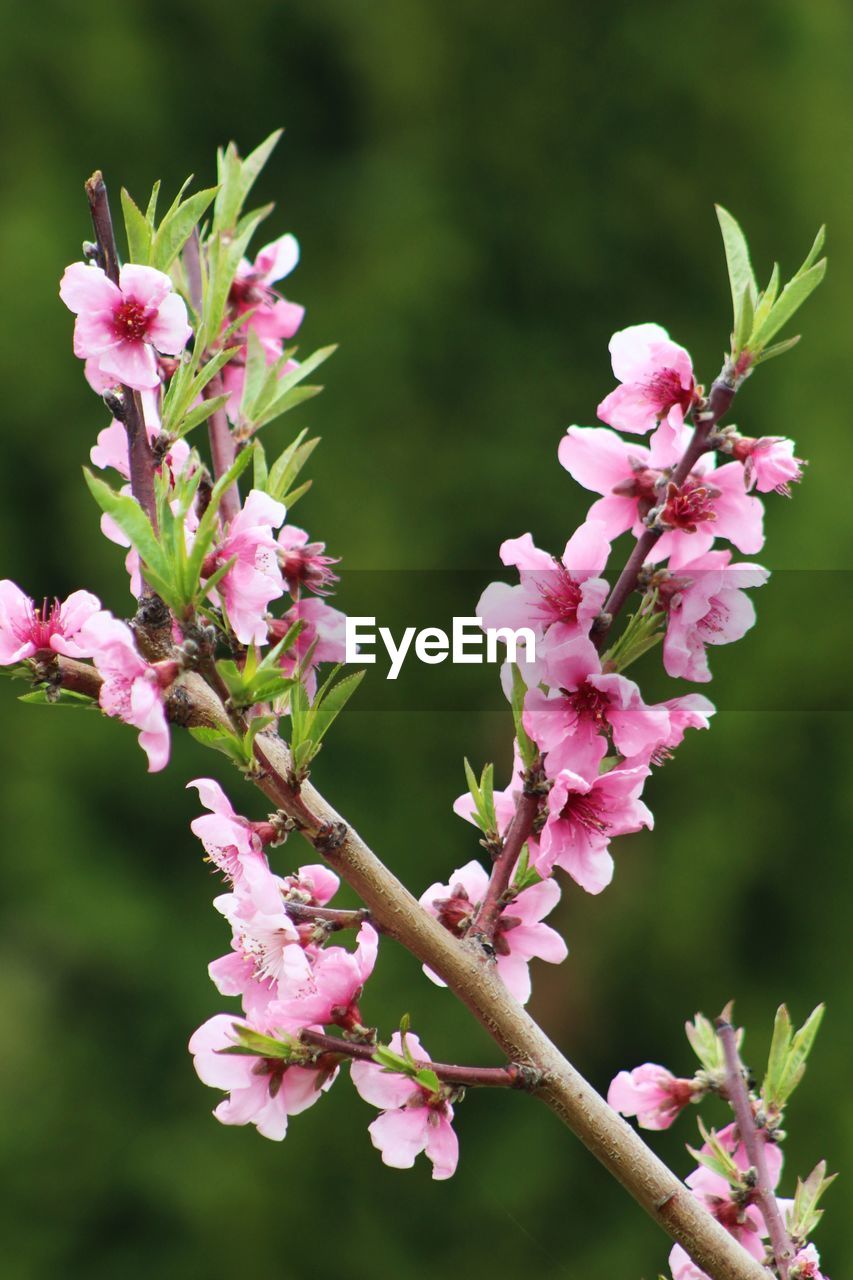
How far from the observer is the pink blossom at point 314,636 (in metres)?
0.75

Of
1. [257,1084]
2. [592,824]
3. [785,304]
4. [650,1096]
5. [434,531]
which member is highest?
[785,304]

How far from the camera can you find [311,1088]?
70 centimetres

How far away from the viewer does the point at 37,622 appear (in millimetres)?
689

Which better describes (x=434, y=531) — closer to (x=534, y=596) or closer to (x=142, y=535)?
(x=534, y=596)

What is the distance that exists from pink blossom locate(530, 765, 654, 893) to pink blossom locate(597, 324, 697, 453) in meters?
0.17

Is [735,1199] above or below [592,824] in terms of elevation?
below

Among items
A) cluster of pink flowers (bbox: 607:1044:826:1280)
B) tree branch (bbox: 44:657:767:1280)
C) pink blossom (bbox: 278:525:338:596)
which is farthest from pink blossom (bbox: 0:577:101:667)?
cluster of pink flowers (bbox: 607:1044:826:1280)

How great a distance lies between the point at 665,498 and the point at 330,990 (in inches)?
10.8

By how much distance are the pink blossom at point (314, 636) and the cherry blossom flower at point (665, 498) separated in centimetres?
14

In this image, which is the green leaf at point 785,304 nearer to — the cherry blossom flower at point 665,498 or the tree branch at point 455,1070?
the cherry blossom flower at point 665,498

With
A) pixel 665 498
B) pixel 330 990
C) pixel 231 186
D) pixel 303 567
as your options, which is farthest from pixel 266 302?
pixel 330 990

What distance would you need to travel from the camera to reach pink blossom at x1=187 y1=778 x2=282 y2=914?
2.12 feet

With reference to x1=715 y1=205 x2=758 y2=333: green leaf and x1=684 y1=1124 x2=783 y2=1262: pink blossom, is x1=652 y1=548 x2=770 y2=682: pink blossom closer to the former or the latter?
x1=715 y1=205 x2=758 y2=333: green leaf

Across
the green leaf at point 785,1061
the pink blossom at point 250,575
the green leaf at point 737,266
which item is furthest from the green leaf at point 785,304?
the green leaf at point 785,1061
